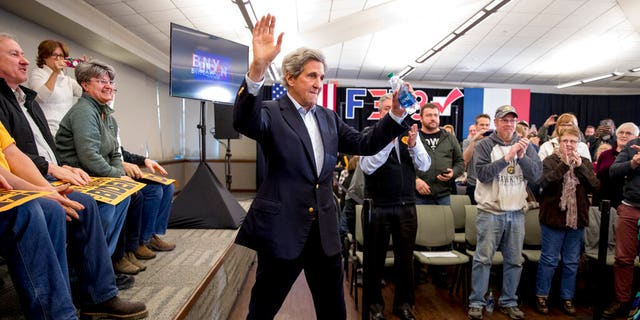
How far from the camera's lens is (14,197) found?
125cm

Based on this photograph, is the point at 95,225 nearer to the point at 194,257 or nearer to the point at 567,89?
the point at 194,257

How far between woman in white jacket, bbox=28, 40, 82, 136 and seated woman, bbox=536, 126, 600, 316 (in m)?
3.68

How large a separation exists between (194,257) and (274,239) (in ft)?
4.96

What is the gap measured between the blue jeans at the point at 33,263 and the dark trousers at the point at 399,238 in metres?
1.76

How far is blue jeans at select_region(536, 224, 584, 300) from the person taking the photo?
287cm

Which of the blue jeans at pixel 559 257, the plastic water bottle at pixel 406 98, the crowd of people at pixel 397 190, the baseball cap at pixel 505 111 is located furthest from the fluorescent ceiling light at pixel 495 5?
the plastic water bottle at pixel 406 98

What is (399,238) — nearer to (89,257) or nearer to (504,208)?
(504,208)

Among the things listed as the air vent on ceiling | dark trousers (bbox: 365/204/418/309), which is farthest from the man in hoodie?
the air vent on ceiling

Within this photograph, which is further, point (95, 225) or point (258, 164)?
point (258, 164)

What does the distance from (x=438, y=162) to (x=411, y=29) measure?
11.7ft

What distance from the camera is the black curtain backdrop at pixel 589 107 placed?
34.0 feet

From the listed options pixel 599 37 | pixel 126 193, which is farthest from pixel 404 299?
pixel 599 37

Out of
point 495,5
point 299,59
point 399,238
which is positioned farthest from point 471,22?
point 299,59

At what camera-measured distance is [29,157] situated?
1650mm
